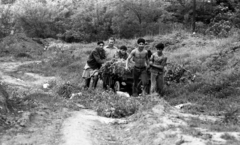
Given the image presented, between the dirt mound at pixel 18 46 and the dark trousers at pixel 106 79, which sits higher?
the dark trousers at pixel 106 79

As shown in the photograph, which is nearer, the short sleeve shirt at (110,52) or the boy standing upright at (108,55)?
the boy standing upright at (108,55)

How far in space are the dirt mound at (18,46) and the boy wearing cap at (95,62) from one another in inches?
700

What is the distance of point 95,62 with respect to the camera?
12836 millimetres

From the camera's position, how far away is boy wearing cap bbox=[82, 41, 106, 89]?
12.7 metres

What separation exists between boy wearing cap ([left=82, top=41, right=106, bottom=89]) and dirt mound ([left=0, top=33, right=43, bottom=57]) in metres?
17.8

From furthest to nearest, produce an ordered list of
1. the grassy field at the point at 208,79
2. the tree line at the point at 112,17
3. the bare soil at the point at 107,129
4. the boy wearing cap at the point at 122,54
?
the tree line at the point at 112,17, the boy wearing cap at the point at 122,54, the grassy field at the point at 208,79, the bare soil at the point at 107,129

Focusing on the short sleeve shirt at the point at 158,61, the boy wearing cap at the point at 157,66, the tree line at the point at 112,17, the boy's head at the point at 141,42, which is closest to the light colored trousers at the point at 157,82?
the boy wearing cap at the point at 157,66

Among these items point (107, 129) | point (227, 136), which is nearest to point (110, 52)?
point (107, 129)

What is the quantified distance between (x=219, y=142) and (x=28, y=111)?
453cm

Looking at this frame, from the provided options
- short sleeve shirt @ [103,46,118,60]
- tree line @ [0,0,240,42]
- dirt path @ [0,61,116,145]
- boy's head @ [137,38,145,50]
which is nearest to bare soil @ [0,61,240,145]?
dirt path @ [0,61,116,145]

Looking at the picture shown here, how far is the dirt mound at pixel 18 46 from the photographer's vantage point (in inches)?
1191

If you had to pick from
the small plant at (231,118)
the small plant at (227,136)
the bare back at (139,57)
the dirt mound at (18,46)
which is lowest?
the dirt mound at (18,46)

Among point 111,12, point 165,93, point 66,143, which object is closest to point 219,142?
point 66,143

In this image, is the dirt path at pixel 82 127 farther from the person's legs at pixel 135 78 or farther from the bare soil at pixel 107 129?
the person's legs at pixel 135 78
